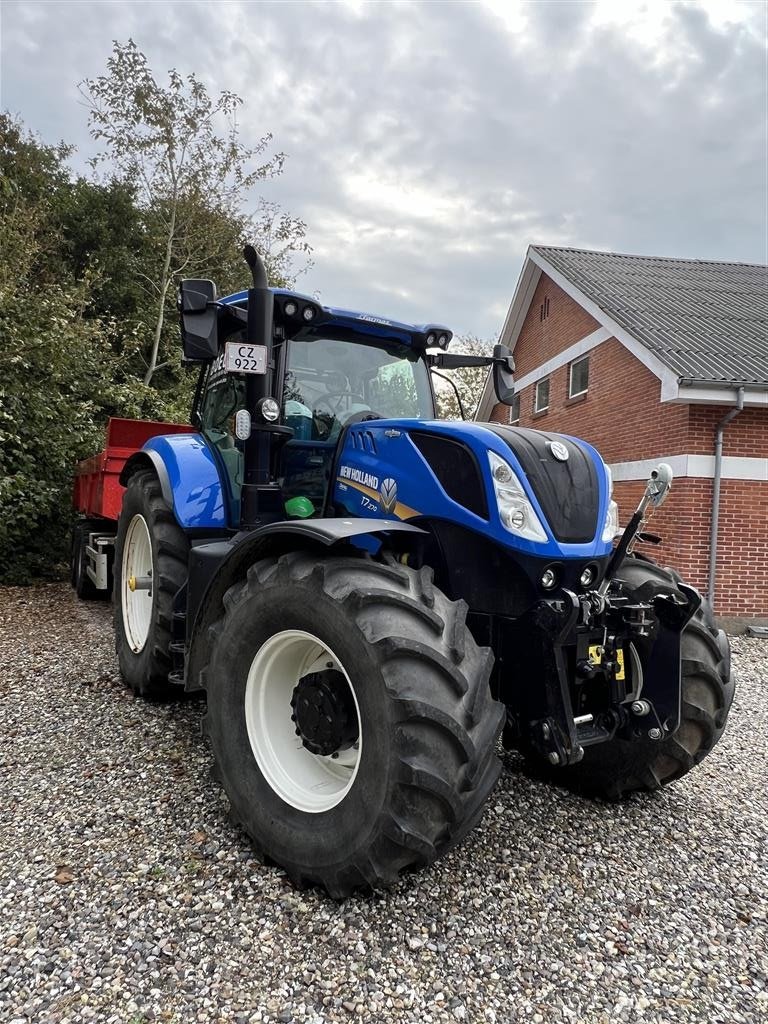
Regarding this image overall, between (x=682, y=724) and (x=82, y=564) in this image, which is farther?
(x=82, y=564)

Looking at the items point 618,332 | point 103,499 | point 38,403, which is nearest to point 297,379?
point 103,499

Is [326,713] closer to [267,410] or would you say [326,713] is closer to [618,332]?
[267,410]

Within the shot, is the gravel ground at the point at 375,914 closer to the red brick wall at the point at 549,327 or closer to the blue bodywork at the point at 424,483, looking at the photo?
the blue bodywork at the point at 424,483

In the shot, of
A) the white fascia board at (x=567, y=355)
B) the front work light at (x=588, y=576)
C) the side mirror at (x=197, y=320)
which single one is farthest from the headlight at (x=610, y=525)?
the white fascia board at (x=567, y=355)

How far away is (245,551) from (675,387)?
6773 mm

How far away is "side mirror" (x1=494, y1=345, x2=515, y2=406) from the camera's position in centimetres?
384

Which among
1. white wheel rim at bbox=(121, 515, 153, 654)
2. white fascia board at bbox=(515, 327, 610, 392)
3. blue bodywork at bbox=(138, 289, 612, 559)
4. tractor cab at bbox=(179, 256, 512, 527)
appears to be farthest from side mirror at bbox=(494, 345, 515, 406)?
white fascia board at bbox=(515, 327, 610, 392)

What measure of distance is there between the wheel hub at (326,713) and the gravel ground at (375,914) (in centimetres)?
50

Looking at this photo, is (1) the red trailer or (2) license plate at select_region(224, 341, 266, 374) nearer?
(2) license plate at select_region(224, 341, 266, 374)

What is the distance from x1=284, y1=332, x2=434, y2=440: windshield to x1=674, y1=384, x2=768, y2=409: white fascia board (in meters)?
5.31

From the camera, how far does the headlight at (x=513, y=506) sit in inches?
96.8

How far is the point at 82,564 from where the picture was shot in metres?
7.46

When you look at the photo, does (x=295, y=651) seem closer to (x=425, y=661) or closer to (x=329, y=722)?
(x=329, y=722)

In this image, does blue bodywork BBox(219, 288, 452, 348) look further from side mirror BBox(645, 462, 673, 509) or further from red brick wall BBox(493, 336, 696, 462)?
red brick wall BBox(493, 336, 696, 462)
